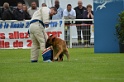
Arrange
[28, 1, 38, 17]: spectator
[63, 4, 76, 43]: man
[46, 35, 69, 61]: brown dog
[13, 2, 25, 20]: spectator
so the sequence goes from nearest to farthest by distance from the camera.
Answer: [46, 35, 69, 61]: brown dog < [63, 4, 76, 43]: man < [13, 2, 25, 20]: spectator < [28, 1, 38, 17]: spectator

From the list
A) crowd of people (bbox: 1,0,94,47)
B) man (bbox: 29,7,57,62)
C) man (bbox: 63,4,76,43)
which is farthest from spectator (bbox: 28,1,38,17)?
man (bbox: 29,7,57,62)

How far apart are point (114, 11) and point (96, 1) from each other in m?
0.86

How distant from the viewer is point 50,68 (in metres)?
15.4

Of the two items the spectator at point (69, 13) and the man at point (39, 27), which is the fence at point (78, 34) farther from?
the man at point (39, 27)

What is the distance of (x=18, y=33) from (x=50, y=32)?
158 cm

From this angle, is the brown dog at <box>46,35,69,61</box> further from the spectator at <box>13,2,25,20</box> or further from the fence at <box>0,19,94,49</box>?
the spectator at <box>13,2,25,20</box>

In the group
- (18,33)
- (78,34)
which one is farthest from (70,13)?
(18,33)

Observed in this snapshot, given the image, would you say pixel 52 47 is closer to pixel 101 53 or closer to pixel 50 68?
pixel 50 68

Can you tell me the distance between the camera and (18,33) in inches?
1113

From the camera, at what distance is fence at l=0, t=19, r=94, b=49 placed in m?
28.1

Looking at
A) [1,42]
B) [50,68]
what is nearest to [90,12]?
[1,42]

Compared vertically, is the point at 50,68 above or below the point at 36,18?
below

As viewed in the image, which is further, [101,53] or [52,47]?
[101,53]

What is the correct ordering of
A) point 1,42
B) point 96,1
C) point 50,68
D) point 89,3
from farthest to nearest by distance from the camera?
point 89,3, point 1,42, point 96,1, point 50,68
